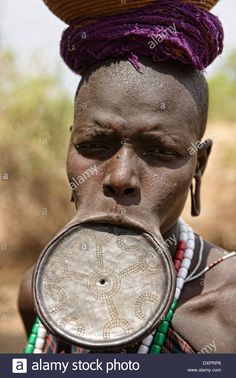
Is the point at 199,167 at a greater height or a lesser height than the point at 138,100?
lesser

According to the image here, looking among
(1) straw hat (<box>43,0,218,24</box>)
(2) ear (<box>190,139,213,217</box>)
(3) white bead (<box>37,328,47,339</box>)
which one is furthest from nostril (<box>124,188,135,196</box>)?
(3) white bead (<box>37,328,47,339</box>)

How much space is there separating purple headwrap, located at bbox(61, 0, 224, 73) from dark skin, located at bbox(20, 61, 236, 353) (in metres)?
0.05

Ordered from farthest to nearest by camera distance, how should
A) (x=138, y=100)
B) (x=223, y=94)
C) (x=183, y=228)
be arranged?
1. (x=223, y=94)
2. (x=183, y=228)
3. (x=138, y=100)

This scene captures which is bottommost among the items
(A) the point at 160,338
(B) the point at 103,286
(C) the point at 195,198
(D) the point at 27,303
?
(D) the point at 27,303

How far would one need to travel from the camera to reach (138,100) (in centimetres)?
258

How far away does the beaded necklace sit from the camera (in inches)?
107

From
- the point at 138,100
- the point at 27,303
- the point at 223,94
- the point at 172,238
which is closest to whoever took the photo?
the point at 138,100

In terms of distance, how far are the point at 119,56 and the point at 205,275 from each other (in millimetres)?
962

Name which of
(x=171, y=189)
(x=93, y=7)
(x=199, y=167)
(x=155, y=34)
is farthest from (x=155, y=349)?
(x=93, y=7)

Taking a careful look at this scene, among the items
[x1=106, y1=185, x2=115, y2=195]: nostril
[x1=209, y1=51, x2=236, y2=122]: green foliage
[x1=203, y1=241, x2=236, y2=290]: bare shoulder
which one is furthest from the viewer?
[x1=209, y1=51, x2=236, y2=122]: green foliage

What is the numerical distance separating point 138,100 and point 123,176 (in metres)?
0.31

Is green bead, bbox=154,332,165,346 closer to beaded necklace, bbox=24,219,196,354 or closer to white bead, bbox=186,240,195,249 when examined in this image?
beaded necklace, bbox=24,219,196,354

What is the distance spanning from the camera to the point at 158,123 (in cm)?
255

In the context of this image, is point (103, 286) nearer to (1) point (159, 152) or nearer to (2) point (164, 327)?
(2) point (164, 327)
